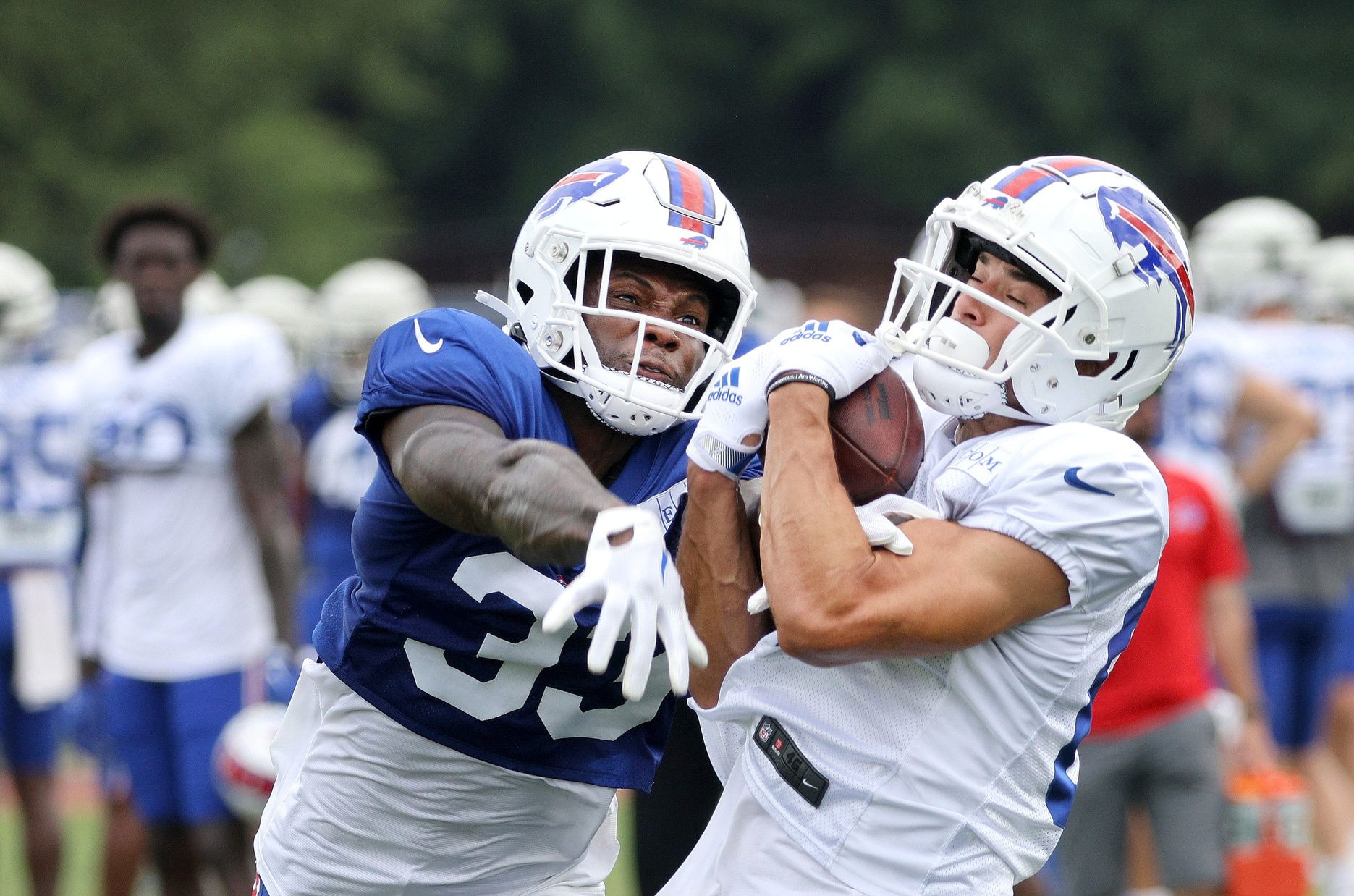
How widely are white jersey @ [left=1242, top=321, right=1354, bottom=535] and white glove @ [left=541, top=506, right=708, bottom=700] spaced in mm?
5377

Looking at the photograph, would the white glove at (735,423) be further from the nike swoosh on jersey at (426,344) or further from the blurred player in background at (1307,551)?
the blurred player in background at (1307,551)

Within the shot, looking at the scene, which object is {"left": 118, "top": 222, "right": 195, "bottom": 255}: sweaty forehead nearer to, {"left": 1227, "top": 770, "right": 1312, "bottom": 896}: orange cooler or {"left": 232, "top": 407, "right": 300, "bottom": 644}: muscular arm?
{"left": 232, "top": 407, "right": 300, "bottom": 644}: muscular arm

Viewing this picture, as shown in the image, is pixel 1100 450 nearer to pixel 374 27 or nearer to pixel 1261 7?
pixel 374 27

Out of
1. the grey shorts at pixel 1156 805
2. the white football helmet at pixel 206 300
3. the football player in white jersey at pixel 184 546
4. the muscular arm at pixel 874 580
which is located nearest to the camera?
the muscular arm at pixel 874 580

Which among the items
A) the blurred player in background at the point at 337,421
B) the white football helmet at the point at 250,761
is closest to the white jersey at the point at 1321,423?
the blurred player in background at the point at 337,421

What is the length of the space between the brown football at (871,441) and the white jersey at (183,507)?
3.48 m

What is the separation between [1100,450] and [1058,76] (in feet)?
87.7

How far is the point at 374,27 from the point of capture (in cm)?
2733

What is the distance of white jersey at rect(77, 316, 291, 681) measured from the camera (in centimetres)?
557

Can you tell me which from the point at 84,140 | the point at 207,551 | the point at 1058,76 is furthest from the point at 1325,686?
the point at 1058,76

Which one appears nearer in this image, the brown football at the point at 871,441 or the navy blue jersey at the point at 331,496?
the brown football at the point at 871,441

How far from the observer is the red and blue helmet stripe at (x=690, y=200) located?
2.73 m

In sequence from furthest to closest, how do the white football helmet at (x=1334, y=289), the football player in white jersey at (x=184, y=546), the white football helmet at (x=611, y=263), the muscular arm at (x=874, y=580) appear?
1. the white football helmet at (x=1334, y=289)
2. the football player in white jersey at (x=184, y=546)
3. the white football helmet at (x=611, y=263)
4. the muscular arm at (x=874, y=580)

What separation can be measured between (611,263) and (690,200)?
0.17 m
